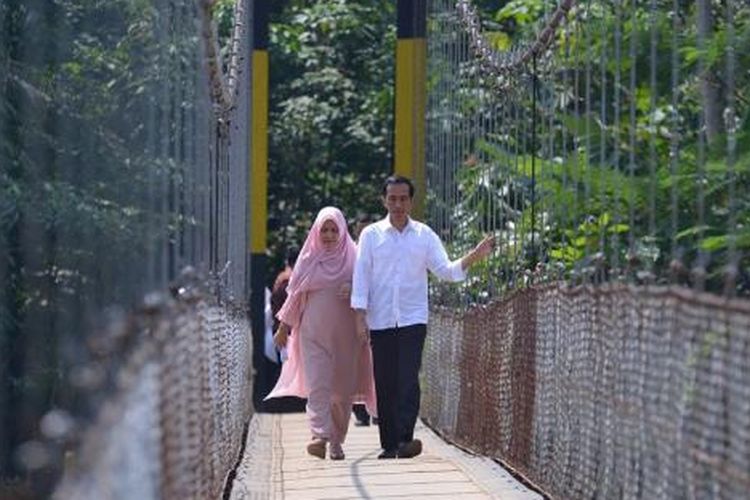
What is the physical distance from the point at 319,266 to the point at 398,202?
68 centimetres

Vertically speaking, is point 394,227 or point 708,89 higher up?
point 708,89

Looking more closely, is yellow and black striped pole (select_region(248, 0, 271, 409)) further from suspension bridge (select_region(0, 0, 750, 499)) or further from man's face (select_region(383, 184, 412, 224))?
man's face (select_region(383, 184, 412, 224))

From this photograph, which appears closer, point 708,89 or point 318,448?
point 708,89

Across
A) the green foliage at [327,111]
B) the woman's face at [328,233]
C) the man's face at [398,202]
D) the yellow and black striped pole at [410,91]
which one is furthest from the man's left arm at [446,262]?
the green foliage at [327,111]

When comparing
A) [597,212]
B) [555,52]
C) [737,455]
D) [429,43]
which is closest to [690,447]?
[737,455]

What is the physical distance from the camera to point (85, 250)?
24.5 feet

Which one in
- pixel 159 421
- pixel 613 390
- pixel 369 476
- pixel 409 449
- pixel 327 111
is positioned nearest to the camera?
pixel 159 421

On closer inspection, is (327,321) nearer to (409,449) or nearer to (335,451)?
(335,451)

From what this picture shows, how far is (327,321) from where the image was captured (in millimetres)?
9469

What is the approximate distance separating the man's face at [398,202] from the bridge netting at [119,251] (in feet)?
2.20

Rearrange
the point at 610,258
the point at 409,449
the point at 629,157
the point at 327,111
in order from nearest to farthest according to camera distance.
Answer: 1. the point at 610,258
2. the point at 629,157
3. the point at 409,449
4. the point at 327,111

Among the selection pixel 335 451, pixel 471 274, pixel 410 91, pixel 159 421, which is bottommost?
pixel 335 451

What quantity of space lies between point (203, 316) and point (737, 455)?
2.05 m

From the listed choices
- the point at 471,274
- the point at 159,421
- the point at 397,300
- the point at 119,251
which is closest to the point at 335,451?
the point at 397,300
